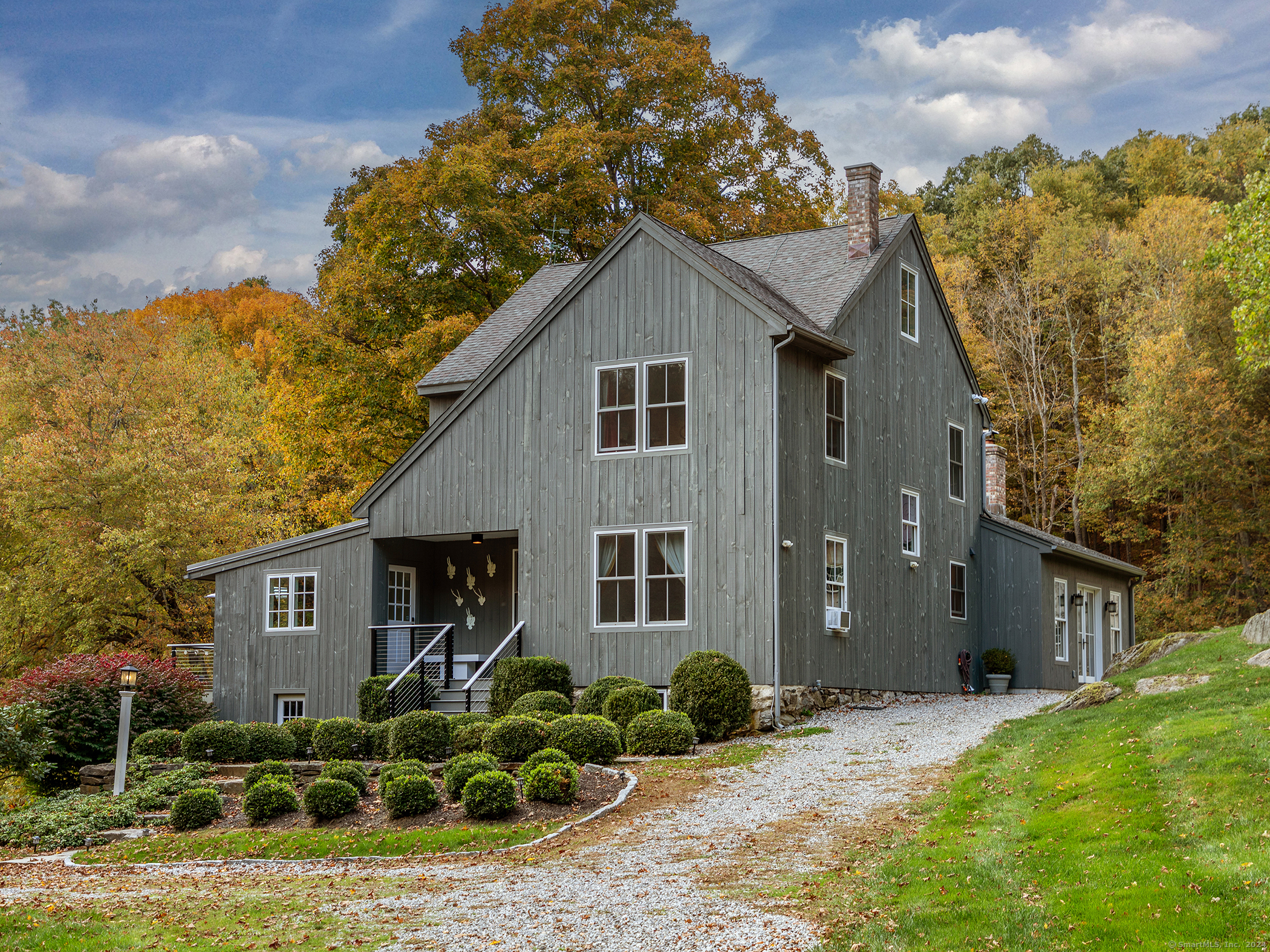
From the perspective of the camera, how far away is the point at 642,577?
17922 millimetres

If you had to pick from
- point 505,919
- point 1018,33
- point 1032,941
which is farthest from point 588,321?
point 1018,33

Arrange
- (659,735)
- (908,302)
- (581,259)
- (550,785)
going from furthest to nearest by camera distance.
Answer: (581,259), (908,302), (659,735), (550,785)

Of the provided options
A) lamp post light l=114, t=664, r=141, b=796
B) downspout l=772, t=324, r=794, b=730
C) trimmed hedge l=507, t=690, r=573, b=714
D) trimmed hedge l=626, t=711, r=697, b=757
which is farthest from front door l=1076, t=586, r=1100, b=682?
lamp post light l=114, t=664, r=141, b=796

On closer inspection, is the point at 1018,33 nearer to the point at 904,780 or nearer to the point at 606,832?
the point at 904,780

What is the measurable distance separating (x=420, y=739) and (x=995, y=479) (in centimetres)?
1765

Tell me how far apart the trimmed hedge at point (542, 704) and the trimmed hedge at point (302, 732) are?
2.91 m

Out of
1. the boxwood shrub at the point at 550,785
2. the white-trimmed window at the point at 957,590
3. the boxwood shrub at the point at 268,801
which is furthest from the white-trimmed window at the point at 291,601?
the white-trimmed window at the point at 957,590

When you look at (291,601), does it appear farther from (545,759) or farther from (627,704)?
(545,759)

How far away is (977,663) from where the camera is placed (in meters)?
23.8

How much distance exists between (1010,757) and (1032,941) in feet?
21.2

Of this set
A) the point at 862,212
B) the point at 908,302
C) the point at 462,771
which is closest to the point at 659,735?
the point at 462,771

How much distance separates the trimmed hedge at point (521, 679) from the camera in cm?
Result: 1725

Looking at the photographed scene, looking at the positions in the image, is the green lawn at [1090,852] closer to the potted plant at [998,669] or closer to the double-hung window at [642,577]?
the double-hung window at [642,577]

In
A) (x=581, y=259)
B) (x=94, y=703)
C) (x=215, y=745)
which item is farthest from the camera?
(x=581, y=259)
